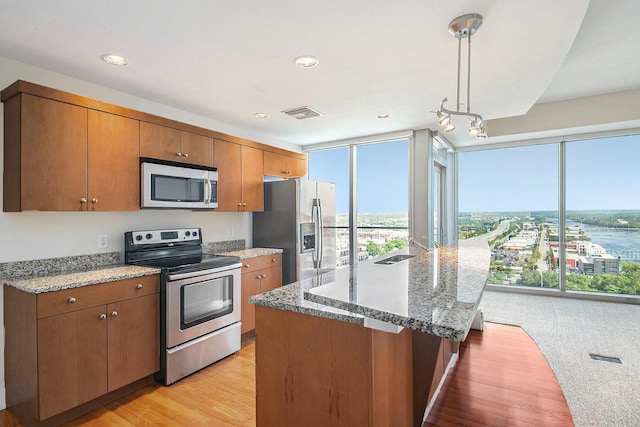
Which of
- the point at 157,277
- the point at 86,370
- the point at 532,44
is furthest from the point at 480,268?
the point at 86,370

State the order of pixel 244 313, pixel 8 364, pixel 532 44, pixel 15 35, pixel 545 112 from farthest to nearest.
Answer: pixel 545 112
pixel 244 313
pixel 8 364
pixel 532 44
pixel 15 35

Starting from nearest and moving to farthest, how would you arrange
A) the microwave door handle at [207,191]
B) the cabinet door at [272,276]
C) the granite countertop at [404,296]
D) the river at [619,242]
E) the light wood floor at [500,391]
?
the granite countertop at [404,296]
the light wood floor at [500,391]
the microwave door handle at [207,191]
the cabinet door at [272,276]
the river at [619,242]

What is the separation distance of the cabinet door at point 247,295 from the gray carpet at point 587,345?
108 inches

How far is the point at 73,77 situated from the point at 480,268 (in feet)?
10.6

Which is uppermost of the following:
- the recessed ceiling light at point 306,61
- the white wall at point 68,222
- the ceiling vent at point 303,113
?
the recessed ceiling light at point 306,61

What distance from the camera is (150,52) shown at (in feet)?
7.36

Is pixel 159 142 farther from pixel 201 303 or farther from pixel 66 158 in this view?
pixel 201 303

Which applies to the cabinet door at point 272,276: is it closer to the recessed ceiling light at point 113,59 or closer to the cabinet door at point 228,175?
the cabinet door at point 228,175

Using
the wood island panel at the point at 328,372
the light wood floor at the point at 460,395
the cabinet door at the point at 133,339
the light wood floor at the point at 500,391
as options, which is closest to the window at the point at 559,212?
the light wood floor at the point at 460,395

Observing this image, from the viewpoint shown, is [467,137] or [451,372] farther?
[467,137]

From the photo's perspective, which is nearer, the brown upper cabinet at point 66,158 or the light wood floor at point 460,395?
the light wood floor at point 460,395

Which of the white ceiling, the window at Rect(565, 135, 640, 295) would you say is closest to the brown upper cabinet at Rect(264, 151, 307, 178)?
the white ceiling

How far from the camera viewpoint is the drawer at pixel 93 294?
2.07 metres

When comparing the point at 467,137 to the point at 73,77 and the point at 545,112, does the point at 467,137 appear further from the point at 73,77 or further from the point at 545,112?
the point at 73,77
